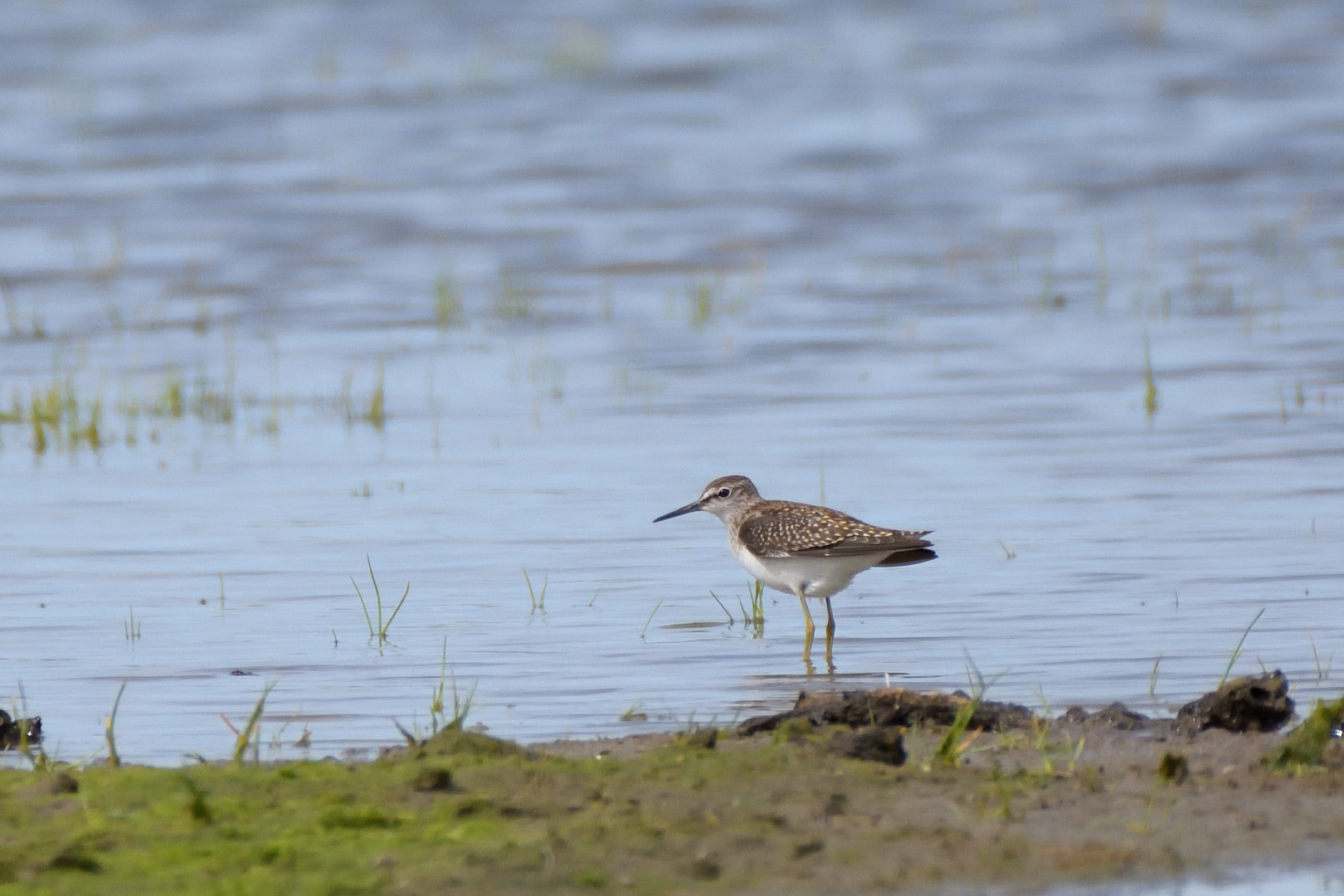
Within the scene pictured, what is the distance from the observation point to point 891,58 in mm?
31875

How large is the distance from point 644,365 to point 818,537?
20.3 ft

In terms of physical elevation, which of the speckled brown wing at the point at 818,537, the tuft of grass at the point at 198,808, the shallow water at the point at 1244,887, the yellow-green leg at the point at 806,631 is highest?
the speckled brown wing at the point at 818,537

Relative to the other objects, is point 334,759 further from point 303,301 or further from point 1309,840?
point 303,301

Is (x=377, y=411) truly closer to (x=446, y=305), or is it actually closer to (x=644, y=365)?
(x=644, y=365)

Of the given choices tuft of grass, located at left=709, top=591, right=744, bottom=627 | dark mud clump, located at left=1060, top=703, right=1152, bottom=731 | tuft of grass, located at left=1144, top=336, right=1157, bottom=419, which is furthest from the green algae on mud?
tuft of grass, located at left=1144, top=336, right=1157, bottom=419

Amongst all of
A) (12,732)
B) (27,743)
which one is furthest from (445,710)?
(27,743)

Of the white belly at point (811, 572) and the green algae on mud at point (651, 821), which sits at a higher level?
the white belly at point (811, 572)

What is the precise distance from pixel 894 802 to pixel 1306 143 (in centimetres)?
2047

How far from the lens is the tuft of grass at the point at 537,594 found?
9.56m

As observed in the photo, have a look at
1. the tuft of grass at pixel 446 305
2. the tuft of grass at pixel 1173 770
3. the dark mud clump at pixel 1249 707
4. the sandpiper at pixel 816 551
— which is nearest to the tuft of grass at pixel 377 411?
the tuft of grass at pixel 446 305

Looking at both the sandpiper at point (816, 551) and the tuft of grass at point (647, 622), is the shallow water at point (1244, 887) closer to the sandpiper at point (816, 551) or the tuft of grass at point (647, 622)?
the sandpiper at point (816, 551)

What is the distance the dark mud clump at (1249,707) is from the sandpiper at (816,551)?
2376 millimetres

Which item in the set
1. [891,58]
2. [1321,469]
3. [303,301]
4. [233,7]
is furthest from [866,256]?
[233,7]

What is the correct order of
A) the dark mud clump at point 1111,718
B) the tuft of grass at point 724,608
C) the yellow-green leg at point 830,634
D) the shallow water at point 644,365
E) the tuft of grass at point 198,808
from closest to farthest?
the tuft of grass at point 198,808, the dark mud clump at point 1111,718, the yellow-green leg at point 830,634, the shallow water at point 644,365, the tuft of grass at point 724,608
